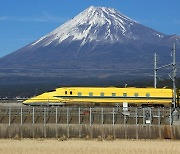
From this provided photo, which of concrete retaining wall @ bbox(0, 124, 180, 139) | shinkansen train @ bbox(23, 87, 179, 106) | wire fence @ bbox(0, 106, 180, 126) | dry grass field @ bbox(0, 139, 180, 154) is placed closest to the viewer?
dry grass field @ bbox(0, 139, 180, 154)

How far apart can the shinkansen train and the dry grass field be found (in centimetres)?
2026

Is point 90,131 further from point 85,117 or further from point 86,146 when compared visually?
point 86,146

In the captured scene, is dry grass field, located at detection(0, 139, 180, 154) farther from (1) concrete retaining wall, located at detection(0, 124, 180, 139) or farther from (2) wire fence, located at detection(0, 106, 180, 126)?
(2) wire fence, located at detection(0, 106, 180, 126)

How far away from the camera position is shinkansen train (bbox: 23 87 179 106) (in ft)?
188

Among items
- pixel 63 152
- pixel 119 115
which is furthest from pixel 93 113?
pixel 63 152

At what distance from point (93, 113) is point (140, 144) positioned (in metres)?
6.00

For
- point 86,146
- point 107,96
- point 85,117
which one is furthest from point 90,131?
point 107,96

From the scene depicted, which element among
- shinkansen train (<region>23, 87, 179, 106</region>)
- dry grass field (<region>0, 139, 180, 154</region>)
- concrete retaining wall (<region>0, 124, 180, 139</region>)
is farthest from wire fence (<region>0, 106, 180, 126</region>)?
shinkansen train (<region>23, 87, 179, 106</region>)

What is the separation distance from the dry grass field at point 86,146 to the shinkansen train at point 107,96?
20257 millimetres

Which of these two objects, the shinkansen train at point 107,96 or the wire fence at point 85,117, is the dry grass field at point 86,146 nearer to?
the wire fence at point 85,117

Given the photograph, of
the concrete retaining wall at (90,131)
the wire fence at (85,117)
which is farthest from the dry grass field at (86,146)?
the wire fence at (85,117)

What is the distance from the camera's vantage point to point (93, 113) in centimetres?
3991

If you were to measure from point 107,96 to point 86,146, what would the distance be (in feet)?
79.6

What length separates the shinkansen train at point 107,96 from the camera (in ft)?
188
